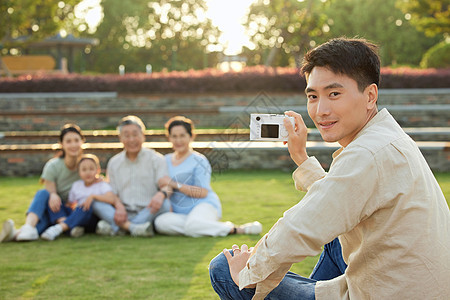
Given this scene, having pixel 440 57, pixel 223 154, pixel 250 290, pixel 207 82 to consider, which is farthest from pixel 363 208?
pixel 440 57

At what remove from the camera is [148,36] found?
1350 inches

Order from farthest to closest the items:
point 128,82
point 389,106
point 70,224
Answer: point 128,82 < point 389,106 < point 70,224

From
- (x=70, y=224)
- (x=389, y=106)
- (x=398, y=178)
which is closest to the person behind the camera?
(x=398, y=178)

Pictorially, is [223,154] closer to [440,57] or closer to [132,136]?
[132,136]

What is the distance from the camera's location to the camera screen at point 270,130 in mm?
1966

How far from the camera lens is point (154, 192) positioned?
5199mm

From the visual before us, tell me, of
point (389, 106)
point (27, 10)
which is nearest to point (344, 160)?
point (389, 106)

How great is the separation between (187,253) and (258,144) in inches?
186

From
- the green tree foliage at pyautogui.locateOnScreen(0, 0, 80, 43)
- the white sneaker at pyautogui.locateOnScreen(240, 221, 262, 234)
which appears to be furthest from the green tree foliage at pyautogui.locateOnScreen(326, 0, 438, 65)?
the white sneaker at pyautogui.locateOnScreen(240, 221, 262, 234)

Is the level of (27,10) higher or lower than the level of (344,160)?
higher

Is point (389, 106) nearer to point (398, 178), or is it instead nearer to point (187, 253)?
point (187, 253)

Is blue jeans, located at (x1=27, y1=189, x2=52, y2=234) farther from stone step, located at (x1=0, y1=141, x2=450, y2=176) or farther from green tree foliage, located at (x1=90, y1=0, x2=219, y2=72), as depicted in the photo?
green tree foliage, located at (x1=90, y1=0, x2=219, y2=72)

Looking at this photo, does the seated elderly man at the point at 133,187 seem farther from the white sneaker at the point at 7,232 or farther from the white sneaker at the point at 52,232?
the white sneaker at the point at 7,232

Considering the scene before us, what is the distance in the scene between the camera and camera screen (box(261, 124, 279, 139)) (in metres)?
1.97
